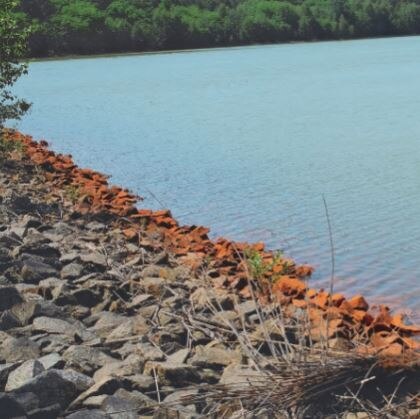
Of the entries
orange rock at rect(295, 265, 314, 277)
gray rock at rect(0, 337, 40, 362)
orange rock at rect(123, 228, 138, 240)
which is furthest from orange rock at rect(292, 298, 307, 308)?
orange rock at rect(123, 228, 138, 240)

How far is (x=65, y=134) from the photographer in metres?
24.3

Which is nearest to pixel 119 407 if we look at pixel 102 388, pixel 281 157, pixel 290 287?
pixel 102 388

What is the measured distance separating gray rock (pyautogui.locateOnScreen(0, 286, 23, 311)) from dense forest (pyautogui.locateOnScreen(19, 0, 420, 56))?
7934 centimetres

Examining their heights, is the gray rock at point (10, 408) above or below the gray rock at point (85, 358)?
above

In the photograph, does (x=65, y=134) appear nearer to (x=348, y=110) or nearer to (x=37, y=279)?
(x=348, y=110)

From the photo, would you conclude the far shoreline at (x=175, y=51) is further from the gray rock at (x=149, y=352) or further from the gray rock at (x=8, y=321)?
the gray rock at (x=149, y=352)

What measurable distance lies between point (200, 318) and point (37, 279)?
1958 millimetres

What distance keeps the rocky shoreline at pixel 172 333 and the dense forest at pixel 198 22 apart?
77142 mm

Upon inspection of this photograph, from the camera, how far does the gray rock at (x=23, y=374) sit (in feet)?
16.5

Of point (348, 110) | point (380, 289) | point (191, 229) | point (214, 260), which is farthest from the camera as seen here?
point (348, 110)

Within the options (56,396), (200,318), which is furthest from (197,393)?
(200,318)

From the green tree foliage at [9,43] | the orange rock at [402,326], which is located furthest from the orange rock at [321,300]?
the green tree foliage at [9,43]

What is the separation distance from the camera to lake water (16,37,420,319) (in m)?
10.3

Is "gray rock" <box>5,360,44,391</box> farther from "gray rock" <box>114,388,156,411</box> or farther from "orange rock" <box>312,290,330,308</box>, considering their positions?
"orange rock" <box>312,290,330,308</box>
